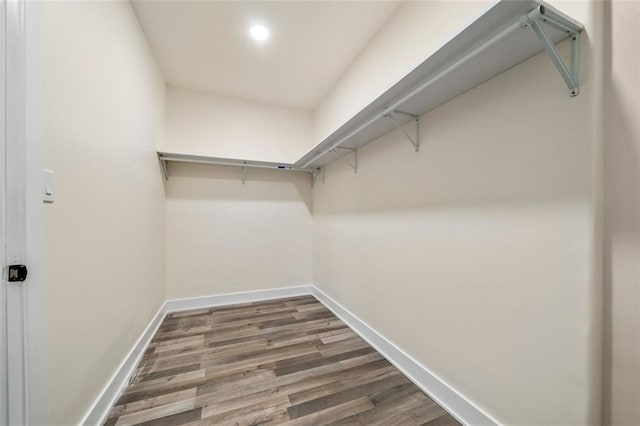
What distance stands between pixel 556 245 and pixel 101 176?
7.61 feet

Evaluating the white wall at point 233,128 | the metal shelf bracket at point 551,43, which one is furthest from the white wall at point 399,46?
the white wall at point 233,128

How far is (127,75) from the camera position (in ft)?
5.43

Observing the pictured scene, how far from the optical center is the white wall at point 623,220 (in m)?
0.77

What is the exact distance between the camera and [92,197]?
1.22m

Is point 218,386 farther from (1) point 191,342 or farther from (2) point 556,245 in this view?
(2) point 556,245

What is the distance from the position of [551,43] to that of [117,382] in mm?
2859

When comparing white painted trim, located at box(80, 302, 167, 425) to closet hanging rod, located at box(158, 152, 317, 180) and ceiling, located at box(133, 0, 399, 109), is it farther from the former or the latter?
ceiling, located at box(133, 0, 399, 109)

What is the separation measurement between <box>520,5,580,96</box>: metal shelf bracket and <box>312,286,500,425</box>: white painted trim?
160 cm

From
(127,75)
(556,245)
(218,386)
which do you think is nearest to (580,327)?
(556,245)

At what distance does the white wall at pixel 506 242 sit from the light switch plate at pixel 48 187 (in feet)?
6.32

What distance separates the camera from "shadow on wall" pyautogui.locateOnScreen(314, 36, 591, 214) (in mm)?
888

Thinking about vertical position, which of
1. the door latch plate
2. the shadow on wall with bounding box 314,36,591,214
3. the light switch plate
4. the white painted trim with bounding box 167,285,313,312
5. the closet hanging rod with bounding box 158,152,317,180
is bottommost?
the white painted trim with bounding box 167,285,313,312

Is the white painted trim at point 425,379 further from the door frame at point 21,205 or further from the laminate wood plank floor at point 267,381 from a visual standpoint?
the door frame at point 21,205

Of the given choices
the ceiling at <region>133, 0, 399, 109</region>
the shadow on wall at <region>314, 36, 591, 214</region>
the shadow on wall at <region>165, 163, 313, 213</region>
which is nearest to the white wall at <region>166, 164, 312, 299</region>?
the shadow on wall at <region>165, 163, 313, 213</region>
